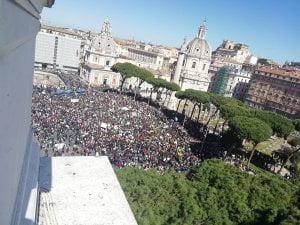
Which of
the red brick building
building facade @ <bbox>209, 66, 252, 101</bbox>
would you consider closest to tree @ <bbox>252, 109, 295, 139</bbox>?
the red brick building

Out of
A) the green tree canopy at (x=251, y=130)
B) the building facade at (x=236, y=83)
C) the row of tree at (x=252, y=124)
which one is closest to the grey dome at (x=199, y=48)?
the building facade at (x=236, y=83)

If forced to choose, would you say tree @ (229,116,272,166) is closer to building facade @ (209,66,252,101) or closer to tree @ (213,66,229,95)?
tree @ (213,66,229,95)

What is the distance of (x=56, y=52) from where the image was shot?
70500mm

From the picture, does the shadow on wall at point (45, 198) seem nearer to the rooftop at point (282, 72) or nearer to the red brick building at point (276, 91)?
the red brick building at point (276, 91)

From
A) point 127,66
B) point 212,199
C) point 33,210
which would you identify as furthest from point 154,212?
point 127,66

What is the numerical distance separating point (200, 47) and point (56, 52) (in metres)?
30.0

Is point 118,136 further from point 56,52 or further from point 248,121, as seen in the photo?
point 56,52

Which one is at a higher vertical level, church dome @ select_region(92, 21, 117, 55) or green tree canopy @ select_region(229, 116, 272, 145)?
church dome @ select_region(92, 21, 117, 55)

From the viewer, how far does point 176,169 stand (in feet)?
77.6

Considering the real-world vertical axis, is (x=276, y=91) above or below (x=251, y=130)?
below

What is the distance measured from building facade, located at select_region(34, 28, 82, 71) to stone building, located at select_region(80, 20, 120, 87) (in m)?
5.77

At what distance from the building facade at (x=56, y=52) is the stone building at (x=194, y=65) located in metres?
22.0

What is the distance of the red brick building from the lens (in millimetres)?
71562

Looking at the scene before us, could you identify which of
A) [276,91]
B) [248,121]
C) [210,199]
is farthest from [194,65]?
[210,199]
